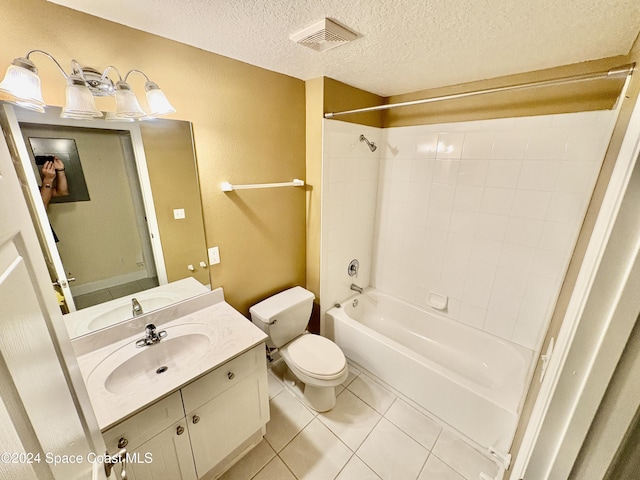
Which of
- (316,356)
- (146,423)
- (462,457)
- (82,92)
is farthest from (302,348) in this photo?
(82,92)

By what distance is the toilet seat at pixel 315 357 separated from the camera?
65.6 inches

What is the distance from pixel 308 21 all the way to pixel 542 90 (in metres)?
1.52

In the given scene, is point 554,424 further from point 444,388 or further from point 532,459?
point 444,388

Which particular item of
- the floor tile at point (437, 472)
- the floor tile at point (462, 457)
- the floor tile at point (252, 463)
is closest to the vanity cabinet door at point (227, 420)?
the floor tile at point (252, 463)

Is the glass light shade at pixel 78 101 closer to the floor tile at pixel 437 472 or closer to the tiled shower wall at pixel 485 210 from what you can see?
the tiled shower wall at pixel 485 210

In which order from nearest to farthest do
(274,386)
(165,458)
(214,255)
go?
(165,458) < (214,255) < (274,386)

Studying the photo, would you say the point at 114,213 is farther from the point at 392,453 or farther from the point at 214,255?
the point at 392,453

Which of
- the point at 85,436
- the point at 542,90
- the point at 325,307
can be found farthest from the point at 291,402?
the point at 542,90

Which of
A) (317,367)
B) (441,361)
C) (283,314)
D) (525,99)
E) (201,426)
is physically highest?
(525,99)

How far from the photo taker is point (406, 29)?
1116 mm

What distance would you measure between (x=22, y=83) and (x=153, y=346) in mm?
1178

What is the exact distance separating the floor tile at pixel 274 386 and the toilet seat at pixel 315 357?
35cm

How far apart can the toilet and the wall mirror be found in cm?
55

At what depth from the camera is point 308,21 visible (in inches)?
41.9
